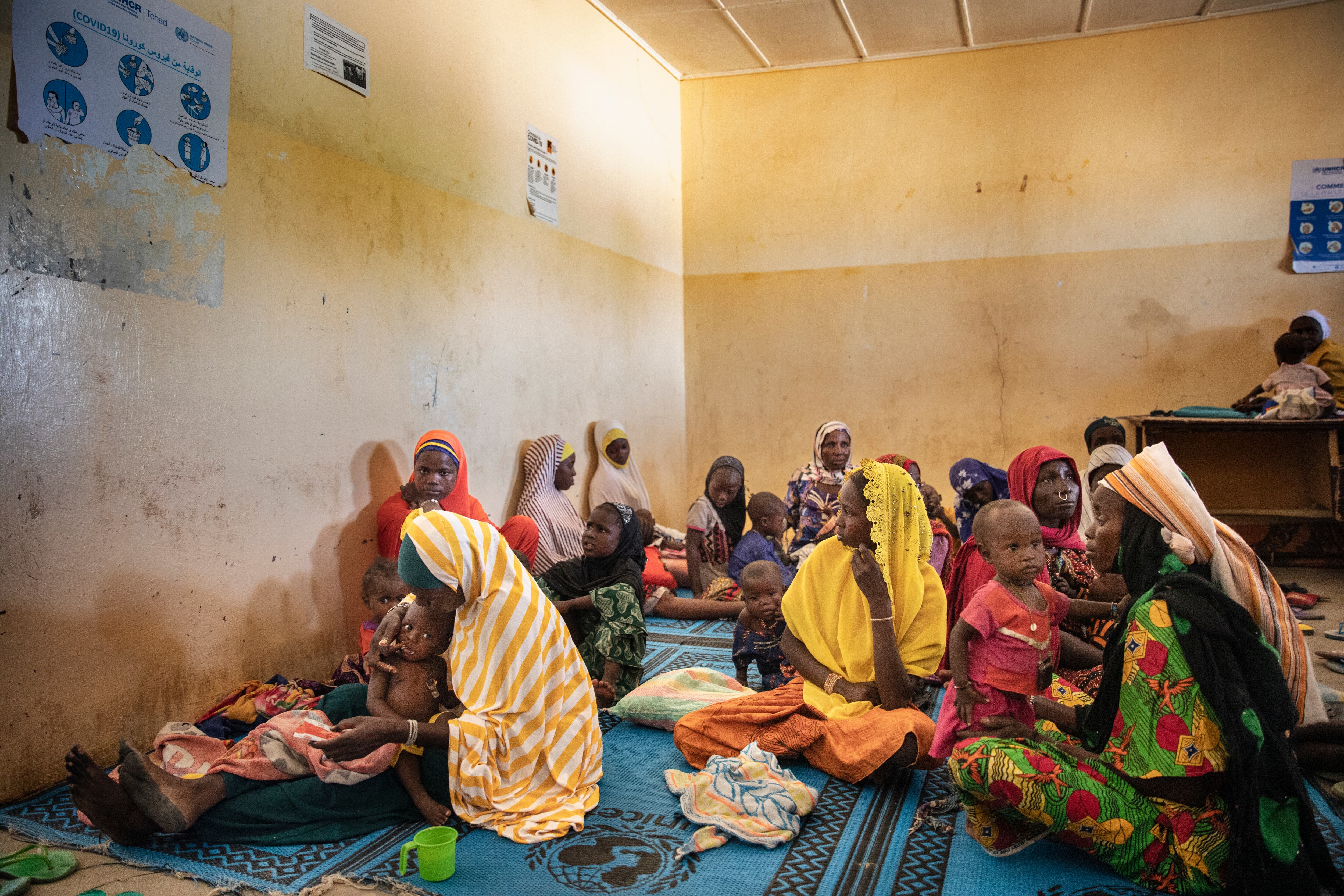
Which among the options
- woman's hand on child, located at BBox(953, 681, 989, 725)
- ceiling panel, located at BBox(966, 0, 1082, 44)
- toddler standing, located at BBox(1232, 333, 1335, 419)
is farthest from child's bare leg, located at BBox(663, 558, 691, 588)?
ceiling panel, located at BBox(966, 0, 1082, 44)

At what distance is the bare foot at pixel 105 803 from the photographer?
7.87 feet

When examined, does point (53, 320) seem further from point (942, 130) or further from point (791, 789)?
point (942, 130)

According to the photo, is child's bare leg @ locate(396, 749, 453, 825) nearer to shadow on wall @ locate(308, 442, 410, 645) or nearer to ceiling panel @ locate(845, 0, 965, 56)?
shadow on wall @ locate(308, 442, 410, 645)

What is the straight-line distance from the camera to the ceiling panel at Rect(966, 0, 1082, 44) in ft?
22.6

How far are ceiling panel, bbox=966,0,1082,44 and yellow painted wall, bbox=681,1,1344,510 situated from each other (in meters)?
0.19

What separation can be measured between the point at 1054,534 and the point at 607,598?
205cm

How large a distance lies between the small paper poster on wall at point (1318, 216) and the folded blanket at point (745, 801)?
264 inches

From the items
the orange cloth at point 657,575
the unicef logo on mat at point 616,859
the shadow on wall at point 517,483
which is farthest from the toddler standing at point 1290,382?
the unicef logo on mat at point 616,859

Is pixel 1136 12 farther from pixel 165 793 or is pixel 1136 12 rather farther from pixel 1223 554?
pixel 165 793

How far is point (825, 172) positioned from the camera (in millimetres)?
8203

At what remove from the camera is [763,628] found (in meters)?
3.97

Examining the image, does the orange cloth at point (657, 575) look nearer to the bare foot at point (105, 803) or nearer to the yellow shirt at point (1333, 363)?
the bare foot at point (105, 803)

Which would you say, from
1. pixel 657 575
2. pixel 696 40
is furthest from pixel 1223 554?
pixel 696 40

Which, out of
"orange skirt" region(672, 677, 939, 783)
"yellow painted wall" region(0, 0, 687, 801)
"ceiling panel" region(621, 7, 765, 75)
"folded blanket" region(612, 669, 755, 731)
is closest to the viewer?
"orange skirt" region(672, 677, 939, 783)
